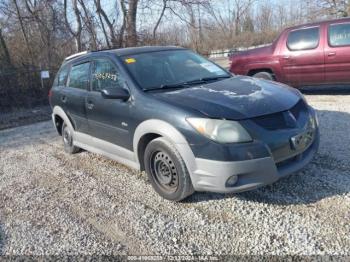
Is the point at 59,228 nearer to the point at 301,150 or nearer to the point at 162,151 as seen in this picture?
the point at 162,151

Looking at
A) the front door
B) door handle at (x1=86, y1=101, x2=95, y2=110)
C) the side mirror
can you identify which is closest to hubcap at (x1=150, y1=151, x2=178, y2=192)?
the front door

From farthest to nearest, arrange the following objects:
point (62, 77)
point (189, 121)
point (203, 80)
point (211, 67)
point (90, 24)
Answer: point (90, 24), point (62, 77), point (211, 67), point (203, 80), point (189, 121)

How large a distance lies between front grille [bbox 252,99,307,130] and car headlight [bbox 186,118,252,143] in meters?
0.19

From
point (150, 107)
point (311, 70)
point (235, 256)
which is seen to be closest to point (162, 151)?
point (150, 107)

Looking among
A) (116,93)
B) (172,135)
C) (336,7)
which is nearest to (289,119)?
(172,135)

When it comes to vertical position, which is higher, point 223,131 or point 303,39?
point 303,39

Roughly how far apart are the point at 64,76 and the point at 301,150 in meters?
4.13

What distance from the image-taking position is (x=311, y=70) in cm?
774

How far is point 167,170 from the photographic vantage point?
3.61 metres

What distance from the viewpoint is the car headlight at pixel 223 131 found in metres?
3.06

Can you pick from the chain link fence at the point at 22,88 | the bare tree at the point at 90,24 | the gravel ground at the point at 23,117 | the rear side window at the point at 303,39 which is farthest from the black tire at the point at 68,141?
the bare tree at the point at 90,24

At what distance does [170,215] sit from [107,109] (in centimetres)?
165

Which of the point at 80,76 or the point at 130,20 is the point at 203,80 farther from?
the point at 130,20

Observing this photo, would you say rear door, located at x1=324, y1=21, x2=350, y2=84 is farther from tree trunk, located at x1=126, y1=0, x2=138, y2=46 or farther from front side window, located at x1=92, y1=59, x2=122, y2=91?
tree trunk, located at x1=126, y1=0, x2=138, y2=46
